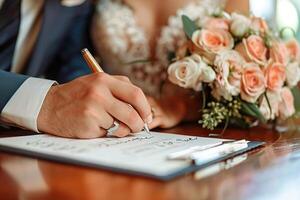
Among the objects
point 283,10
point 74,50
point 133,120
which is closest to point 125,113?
point 133,120

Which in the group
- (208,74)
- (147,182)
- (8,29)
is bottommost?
(147,182)

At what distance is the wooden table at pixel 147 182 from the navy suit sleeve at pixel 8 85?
6.7 inches

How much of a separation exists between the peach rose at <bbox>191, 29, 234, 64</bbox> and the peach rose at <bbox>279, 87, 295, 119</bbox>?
0.15 meters

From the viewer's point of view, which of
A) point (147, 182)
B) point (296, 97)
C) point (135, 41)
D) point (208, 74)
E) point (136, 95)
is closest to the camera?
point (147, 182)

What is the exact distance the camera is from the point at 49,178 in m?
0.49

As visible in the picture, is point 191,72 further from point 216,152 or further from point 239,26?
point 216,152

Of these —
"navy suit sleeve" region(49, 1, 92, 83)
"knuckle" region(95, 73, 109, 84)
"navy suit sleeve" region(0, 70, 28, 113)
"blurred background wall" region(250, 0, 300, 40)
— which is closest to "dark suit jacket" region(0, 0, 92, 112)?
"navy suit sleeve" region(49, 1, 92, 83)

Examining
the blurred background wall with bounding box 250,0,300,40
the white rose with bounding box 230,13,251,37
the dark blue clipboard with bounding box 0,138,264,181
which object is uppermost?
the blurred background wall with bounding box 250,0,300,40

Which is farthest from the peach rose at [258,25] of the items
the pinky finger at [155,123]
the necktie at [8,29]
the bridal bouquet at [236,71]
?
the necktie at [8,29]

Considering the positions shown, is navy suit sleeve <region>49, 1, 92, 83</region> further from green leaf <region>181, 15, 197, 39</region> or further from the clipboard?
the clipboard

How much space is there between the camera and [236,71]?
0.85 metres

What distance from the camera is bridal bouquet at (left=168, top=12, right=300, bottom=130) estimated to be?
2.79ft

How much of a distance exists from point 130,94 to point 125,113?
3 centimetres

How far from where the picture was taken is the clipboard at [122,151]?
0.51m
